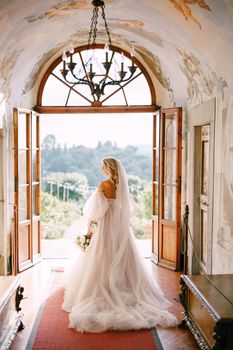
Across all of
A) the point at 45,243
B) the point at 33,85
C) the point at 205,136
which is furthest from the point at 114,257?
the point at 45,243

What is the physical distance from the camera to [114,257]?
593 centimetres

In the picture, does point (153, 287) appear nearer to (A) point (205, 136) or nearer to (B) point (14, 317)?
(B) point (14, 317)

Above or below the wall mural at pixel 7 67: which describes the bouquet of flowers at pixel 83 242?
below

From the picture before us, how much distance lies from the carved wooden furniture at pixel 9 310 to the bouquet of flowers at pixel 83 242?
1252mm

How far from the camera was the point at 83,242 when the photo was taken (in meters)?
6.10

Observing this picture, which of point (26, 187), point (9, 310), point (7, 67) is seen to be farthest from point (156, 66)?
point (9, 310)

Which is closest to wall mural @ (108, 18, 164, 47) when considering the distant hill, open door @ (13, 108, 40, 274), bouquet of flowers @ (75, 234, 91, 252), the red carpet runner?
A: open door @ (13, 108, 40, 274)

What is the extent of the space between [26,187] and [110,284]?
3184 mm

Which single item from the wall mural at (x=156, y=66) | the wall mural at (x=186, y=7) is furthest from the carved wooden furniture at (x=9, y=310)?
the wall mural at (x=156, y=66)

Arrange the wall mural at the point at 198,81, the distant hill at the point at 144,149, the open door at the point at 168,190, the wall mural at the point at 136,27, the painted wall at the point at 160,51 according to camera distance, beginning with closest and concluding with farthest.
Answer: the painted wall at the point at 160,51 < the wall mural at the point at 198,81 < the wall mural at the point at 136,27 < the open door at the point at 168,190 < the distant hill at the point at 144,149

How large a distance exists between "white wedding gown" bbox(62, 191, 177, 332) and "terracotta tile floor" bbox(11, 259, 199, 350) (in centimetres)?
25

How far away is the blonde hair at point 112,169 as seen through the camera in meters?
Answer: 6.14

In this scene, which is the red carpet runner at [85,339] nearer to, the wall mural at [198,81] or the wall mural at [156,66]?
the wall mural at [198,81]

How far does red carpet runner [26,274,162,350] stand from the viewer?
184 inches
